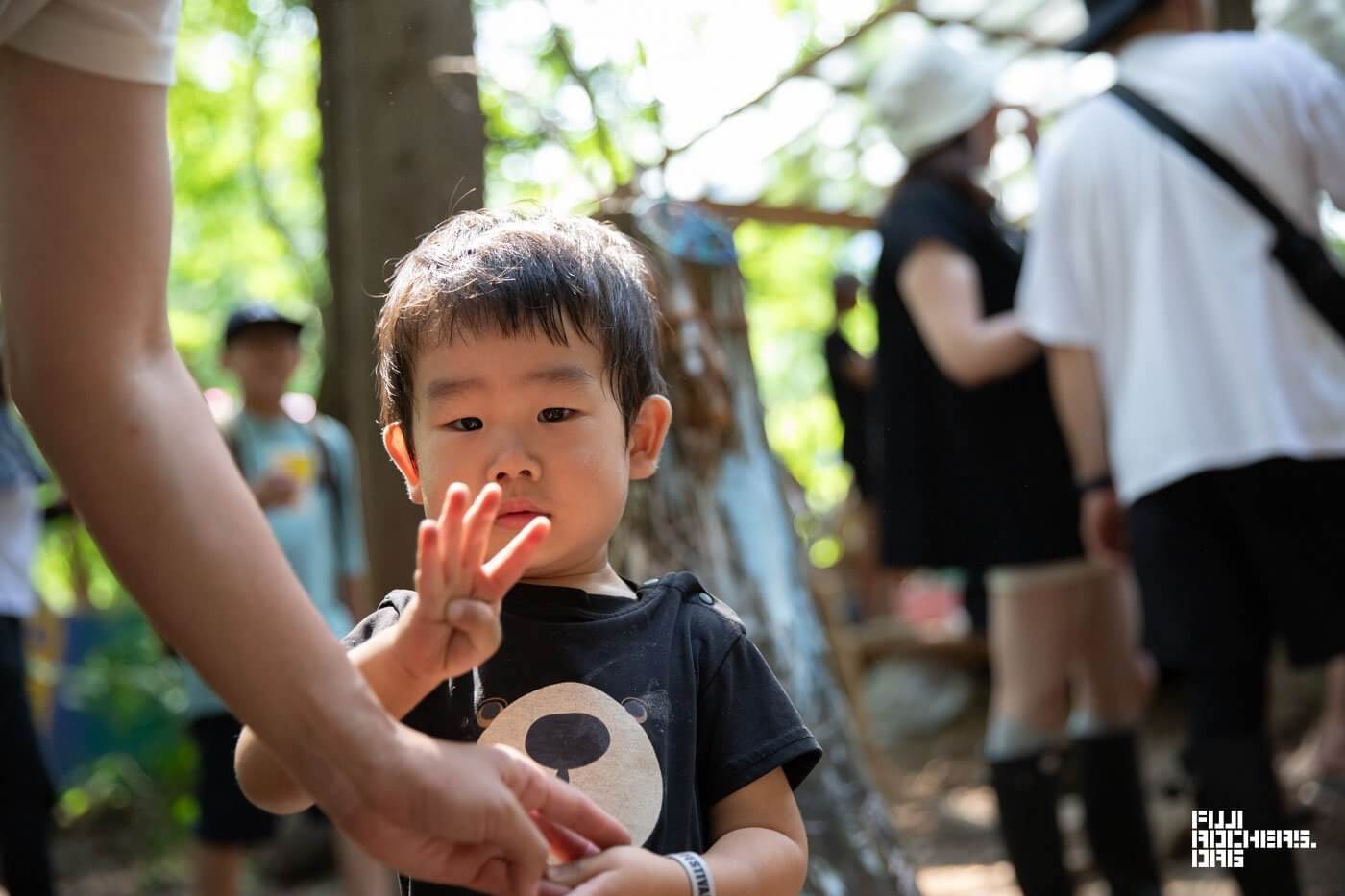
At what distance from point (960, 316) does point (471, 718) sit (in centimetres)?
230

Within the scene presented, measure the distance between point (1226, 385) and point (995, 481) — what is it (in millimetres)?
782

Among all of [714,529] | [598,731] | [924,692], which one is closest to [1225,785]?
[714,529]

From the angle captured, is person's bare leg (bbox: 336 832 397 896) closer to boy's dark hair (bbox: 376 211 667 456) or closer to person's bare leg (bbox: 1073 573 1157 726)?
person's bare leg (bbox: 1073 573 1157 726)

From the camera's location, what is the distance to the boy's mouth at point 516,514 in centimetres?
153

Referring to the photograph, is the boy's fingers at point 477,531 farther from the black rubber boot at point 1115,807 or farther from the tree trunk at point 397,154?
the black rubber boot at point 1115,807

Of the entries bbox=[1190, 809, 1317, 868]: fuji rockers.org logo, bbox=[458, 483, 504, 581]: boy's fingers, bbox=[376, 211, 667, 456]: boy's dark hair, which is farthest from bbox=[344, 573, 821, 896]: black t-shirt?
bbox=[1190, 809, 1317, 868]: fuji rockers.org logo

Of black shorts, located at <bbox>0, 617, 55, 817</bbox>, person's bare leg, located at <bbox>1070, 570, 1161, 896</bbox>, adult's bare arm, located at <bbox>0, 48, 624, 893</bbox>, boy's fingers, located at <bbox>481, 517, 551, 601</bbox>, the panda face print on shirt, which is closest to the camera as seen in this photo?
adult's bare arm, located at <bbox>0, 48, 624, 893</bbox>

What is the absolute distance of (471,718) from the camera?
1575 millimetres

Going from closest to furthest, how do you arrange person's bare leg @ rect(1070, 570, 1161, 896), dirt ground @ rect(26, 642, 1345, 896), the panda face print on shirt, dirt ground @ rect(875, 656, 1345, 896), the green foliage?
the panda face print on shirt
person's bare leg @ rect(1070, 570, 1161, 896)
dirt ground @ rect(875, 656, 1345, 896)
dirt ground @ rect(26, 642, 1345, 896)
the green foliage

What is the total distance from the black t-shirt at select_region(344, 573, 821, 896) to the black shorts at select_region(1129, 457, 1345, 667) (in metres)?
1.73

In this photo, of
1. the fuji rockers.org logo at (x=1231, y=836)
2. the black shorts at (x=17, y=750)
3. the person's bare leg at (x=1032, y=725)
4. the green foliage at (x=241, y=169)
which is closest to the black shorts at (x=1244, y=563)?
the fuji rockers.org logo at (x=1231, y=836)

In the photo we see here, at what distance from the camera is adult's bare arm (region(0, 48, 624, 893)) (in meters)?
1.15

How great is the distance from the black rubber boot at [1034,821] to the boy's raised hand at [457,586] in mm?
2676

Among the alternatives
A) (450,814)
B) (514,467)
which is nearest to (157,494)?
(450,814)
